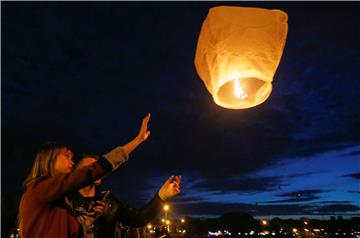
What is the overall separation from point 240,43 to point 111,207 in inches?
84.2

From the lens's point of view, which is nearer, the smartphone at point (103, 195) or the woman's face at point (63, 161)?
the woman's face at point (63, 161)

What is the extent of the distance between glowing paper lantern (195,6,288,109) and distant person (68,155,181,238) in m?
1.49

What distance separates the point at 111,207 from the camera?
9.92 ft

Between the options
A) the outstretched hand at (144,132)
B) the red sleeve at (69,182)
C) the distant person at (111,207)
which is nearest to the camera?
the red sleeve at (69,182)

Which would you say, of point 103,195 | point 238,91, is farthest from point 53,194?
point 103,195

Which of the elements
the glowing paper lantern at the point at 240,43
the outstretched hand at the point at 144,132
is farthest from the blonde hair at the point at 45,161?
the glowing paper lantern at the point at 240,43

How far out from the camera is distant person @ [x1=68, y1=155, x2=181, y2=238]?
258 centimetres

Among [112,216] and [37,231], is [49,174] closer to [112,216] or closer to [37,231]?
[37,231]

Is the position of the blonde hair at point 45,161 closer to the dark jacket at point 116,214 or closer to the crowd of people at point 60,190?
the crowd of people at point 60,190

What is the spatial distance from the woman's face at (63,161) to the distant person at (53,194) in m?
0.02

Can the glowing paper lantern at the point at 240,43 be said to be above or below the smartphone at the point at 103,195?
above

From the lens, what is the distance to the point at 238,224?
355 ft

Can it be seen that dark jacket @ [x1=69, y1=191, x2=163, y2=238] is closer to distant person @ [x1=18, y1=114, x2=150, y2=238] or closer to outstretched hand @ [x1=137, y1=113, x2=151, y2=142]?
distant person @ [x1=18, y1=114, x2=150, y2=238]

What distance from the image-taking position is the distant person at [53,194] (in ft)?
5.31
